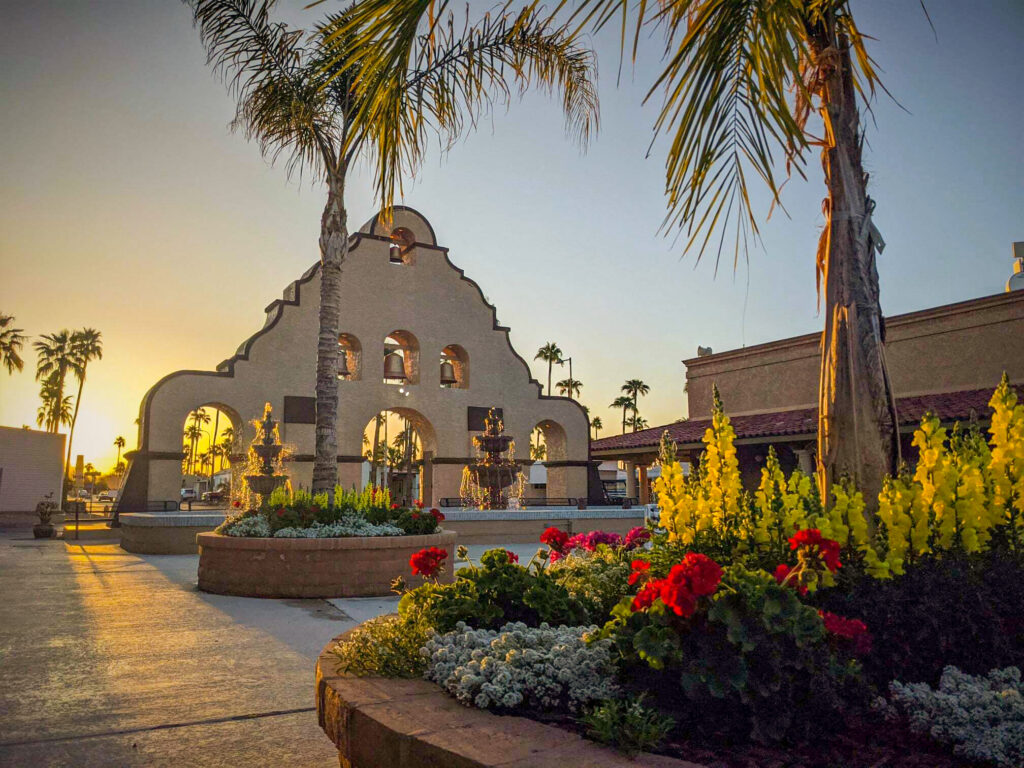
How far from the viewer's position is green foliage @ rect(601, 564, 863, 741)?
287 cm

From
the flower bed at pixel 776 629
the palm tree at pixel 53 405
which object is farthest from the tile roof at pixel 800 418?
the palm tree at pixel 53 405

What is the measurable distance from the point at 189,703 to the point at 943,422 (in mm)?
17253

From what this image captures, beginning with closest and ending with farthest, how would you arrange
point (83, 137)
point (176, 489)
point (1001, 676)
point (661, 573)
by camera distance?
1. point (1001, 676)
2. point (661, 573)
3. point (83, 137)
4. point (176, 489)

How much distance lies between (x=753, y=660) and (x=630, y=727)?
604 millimetres

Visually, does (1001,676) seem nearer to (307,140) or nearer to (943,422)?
(307,140)

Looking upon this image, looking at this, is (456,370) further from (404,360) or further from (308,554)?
(308,554)

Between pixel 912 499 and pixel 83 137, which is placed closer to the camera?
pixel 912 499


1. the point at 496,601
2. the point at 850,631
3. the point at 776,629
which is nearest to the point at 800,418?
the point at 496,601

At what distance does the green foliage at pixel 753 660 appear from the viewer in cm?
287

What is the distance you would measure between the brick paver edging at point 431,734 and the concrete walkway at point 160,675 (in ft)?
2.62

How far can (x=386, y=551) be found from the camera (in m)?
9.41

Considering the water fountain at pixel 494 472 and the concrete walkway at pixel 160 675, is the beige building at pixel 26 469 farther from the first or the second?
the concrete walkway at pixel 160 675

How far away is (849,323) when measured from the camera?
4113mm

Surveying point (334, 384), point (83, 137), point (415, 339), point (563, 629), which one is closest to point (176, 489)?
point (415, 339)
